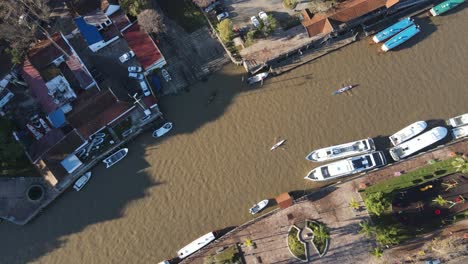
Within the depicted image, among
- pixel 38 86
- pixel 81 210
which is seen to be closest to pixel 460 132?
pixel 81 210

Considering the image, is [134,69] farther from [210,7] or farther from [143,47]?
[210,7]

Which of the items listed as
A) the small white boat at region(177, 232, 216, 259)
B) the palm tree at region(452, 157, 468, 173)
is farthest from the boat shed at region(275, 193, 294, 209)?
the palm tree at region(452, 157, 468, 173)

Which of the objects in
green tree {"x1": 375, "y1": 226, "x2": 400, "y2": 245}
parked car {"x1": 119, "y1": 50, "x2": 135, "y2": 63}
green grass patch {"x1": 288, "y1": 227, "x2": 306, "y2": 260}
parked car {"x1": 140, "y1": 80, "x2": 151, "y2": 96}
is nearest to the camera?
green tree {"x1": 375, "y1": 226, "x2": 400, "y2": 245}

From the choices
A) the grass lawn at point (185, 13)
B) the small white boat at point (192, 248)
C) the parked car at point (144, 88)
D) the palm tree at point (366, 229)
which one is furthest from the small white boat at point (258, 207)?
the grass lawn at point (185, 13)

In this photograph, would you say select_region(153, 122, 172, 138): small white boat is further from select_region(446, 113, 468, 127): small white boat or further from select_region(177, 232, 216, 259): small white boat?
select_region(446, 113, 468, 127): small white boat

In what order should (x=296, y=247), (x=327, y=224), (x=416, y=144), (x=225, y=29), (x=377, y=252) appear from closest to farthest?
(x=377, y=252)
(x=296, y=247)
(x=327, y=224)
(x=416, y=144)
(x=225, y=29)

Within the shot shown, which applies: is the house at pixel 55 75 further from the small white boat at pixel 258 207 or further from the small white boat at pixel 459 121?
the small white boat at pixel 459 121
